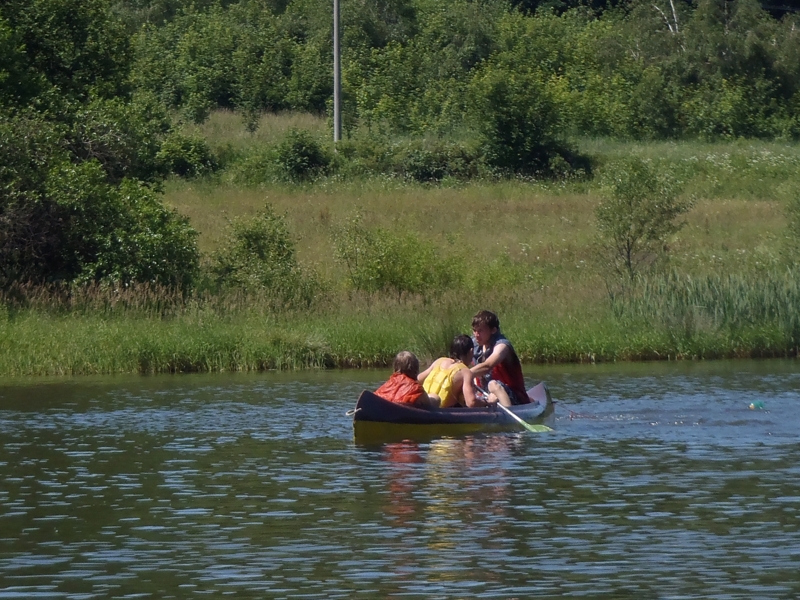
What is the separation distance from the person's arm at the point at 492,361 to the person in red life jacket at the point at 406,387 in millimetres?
738

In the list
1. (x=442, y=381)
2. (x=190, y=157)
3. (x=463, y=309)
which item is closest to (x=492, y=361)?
(x=442, y=381)

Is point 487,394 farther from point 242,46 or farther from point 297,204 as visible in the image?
point 242,46

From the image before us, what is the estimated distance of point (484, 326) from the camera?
16.8 meters

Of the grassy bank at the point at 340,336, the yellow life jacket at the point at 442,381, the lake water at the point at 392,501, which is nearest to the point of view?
the lake water at the point at 392,501

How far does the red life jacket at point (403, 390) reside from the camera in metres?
16.0

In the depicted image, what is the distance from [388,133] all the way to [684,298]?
21.9 m

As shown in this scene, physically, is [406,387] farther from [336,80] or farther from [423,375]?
[336,80]

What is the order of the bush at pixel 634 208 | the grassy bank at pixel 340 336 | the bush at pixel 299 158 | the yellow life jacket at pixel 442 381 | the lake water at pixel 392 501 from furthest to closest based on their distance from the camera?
the bush at pixel 299 158, the bush at pixel 634 208, the grassy bank at pixel 340 336, the yellow life jacket at pixel 442 381, the lake water at pixel 392 501

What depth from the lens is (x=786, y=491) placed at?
1209 centimetres

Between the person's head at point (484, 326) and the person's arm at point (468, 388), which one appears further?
the person's head at point (484, 326)

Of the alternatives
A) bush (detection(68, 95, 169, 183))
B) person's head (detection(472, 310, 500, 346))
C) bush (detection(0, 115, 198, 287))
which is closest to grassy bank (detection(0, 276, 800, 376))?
bush (detection(0, 115, 198, 287))

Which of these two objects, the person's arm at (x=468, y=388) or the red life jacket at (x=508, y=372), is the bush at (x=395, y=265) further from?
the person's arm at (x=468, y=388)

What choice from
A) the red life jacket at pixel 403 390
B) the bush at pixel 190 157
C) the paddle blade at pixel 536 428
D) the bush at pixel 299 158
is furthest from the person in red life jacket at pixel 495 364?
the bush at pixel 190 157

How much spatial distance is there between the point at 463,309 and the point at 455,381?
1002 cm
